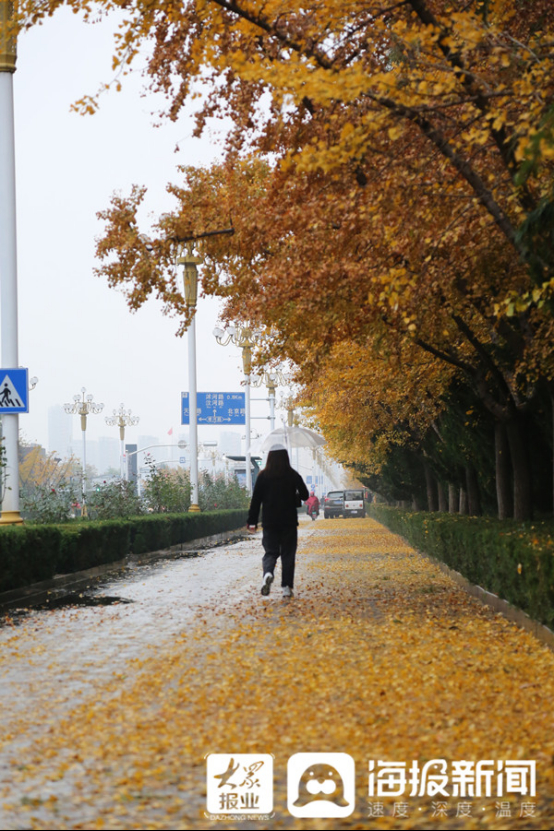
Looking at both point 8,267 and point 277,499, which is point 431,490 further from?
point 277,499

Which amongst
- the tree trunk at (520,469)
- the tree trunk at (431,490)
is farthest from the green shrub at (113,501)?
the tree trunk at (520,469)

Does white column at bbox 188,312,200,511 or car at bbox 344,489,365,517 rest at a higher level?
white column at bbox 188,312,200,511

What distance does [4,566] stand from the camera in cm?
1576

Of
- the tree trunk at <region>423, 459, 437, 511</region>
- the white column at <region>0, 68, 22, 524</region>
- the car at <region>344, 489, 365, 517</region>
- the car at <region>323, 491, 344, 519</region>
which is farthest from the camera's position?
the car at <region>323, 491, 344, 519</region>

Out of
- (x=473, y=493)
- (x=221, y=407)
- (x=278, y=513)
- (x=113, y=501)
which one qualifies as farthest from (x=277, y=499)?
(x=221, y=407)

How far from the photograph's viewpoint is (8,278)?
18.1 meters

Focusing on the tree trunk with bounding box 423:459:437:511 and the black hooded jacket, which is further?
the tree trunk with bounding box 423:459:437:511

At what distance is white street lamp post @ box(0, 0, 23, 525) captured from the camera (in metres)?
17.8

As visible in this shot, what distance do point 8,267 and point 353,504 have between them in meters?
61.5

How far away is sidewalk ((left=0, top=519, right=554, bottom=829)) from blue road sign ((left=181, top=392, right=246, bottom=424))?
41.0 m

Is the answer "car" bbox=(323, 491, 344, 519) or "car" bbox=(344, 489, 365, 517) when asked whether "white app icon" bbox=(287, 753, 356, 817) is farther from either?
"car" bbox=(323, 491, 344, 519)

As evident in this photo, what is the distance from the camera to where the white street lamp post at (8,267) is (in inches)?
701

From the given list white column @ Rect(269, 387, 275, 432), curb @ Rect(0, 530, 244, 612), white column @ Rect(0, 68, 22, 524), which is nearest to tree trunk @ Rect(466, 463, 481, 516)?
curb @ Rect(0, 530, 244, 612)

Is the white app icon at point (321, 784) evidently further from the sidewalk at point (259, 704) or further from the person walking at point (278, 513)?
the person walking at point (278, 513)
